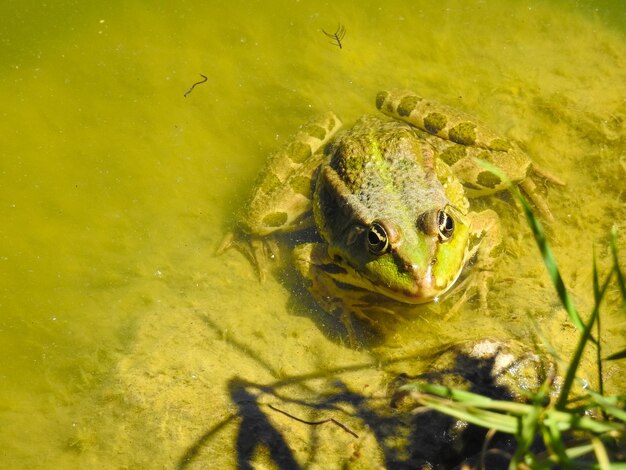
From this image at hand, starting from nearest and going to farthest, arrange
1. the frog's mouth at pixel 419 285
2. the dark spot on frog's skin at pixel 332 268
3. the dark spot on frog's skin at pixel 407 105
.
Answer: the frog's mouth at pixel 419 285 → the dark spot on frog's skin at pixel 332 268 → the dark spot on frog's skin at pixel 407 105

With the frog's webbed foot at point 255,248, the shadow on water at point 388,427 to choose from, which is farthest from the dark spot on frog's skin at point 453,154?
the shadow on water at point 388,427

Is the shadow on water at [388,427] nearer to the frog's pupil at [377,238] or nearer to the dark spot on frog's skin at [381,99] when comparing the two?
the frog's pupil at [377,238]

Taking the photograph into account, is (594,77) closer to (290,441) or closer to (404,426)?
(404,426)

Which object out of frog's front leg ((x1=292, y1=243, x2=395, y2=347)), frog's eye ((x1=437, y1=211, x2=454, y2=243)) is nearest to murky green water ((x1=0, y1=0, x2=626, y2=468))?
frog's front leg ((x1=292, y1=243, x2=395, y2=347))

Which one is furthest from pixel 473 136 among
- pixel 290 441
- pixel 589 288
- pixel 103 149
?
pixel 103 149

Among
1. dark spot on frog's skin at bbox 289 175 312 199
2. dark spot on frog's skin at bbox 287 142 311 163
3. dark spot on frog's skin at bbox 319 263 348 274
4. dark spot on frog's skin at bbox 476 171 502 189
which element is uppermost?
dark spot on frog's skin at bbox 476 171 502 189

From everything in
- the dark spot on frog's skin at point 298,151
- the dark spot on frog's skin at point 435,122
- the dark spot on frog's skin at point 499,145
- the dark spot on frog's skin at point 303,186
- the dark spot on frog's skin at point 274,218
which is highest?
the dark spot on frog's skin at point 499,145

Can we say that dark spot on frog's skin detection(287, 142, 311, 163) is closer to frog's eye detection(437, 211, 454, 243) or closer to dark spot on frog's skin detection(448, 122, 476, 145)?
dark spot on frog's skin detection(448, 122, 476, 145)

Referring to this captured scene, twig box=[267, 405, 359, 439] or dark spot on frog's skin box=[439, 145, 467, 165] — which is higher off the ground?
dark spot on frog's skin box=[439, 145, 467, 165]
